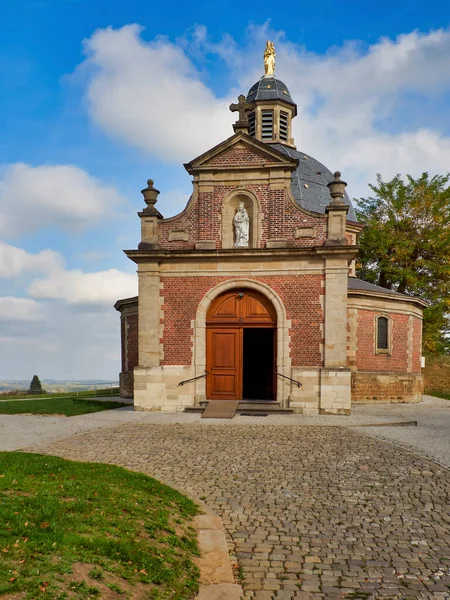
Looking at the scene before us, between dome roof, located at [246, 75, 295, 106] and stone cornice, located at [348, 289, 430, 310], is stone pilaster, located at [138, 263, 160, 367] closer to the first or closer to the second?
stone cornice, located at [348, 289, 430, 310]

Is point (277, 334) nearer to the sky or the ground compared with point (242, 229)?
nearer to the ground

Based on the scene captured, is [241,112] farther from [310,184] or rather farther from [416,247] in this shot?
[416,247]

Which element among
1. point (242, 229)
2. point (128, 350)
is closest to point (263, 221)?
point (242, 229)

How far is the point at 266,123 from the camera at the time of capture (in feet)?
110

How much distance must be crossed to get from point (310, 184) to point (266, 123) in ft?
23.1

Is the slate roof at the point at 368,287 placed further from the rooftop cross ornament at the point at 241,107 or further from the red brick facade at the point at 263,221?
the rooftop cross ornament at the point at 241,107

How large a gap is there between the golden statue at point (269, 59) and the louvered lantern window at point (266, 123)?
20.2ft

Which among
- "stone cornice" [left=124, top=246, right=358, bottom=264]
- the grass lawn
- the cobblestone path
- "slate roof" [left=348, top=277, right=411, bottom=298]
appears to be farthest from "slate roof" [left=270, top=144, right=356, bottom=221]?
the grass lawn

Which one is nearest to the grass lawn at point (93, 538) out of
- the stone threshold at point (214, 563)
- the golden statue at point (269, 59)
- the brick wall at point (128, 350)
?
the stone threshold at point (214, 563)

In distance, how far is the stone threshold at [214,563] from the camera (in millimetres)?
4023

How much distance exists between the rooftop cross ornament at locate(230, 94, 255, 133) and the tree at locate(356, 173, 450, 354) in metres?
17.1

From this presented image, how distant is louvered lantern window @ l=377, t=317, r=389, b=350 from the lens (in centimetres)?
2147

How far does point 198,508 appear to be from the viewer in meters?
6.08

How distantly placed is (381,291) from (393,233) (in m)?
11.0
